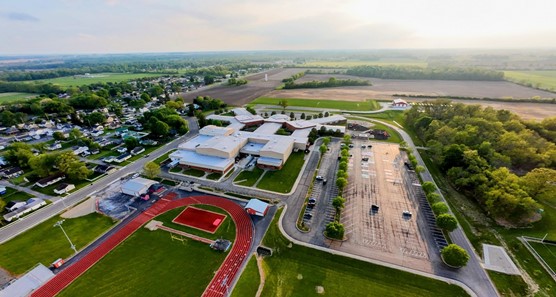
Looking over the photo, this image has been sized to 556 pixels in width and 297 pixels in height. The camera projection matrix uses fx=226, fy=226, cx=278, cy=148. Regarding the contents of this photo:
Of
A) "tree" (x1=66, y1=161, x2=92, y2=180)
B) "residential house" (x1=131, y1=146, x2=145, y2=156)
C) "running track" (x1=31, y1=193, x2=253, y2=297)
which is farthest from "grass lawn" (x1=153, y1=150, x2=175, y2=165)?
"running track" (x1=31, y1=193, x2=253, y2=297)

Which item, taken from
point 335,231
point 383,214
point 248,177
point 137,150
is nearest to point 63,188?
point 137,150

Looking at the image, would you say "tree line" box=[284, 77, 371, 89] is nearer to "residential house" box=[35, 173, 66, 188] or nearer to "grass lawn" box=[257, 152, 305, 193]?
"grass lawn" box=[257, 152, 305, 193]

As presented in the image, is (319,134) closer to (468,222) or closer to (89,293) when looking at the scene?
(468,222)

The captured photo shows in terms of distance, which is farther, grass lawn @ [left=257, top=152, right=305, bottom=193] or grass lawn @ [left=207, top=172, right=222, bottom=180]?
grass lawn @ [left=207, top=172, right=222, bottom=180]

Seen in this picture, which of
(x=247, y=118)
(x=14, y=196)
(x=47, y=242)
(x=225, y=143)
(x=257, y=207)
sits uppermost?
(x=225, y=143)

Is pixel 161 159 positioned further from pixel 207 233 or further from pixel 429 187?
pixel 429 187

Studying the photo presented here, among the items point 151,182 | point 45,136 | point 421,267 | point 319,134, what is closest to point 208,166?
point 151,182
